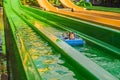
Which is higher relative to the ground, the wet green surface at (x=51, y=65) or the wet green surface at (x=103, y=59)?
the wet green surface at (x=51, y=65)

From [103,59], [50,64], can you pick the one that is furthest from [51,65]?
[103,59]

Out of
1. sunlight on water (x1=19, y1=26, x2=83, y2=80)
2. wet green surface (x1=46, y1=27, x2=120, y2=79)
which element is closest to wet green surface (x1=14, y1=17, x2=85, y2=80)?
sunlight on water (x1=19, y1=26, x2=83, y2=80)

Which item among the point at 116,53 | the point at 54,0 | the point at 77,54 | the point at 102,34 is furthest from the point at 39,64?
the point at 54,0

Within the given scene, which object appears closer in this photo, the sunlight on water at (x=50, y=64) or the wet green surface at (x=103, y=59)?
the sunlight on water at (x=50, y=64)

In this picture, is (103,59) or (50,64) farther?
(103,59)

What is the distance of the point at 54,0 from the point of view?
10.5m

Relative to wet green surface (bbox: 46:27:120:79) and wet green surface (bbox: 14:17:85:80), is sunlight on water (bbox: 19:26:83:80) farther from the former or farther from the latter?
wet green surface (bbox: 46:27:120:79)

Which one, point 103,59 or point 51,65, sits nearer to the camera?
point 51,65

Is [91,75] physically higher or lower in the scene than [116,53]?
higher

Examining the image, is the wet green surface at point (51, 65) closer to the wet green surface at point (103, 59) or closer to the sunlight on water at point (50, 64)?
the sunlight on water at point (50, 64)

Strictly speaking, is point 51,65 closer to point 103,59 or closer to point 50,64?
point 50,64

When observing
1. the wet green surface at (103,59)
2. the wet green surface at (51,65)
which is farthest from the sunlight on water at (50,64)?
the wet green surface at (103,59)

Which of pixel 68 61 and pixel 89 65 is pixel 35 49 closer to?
pixel 68 61

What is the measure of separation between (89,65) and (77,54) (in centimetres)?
29
